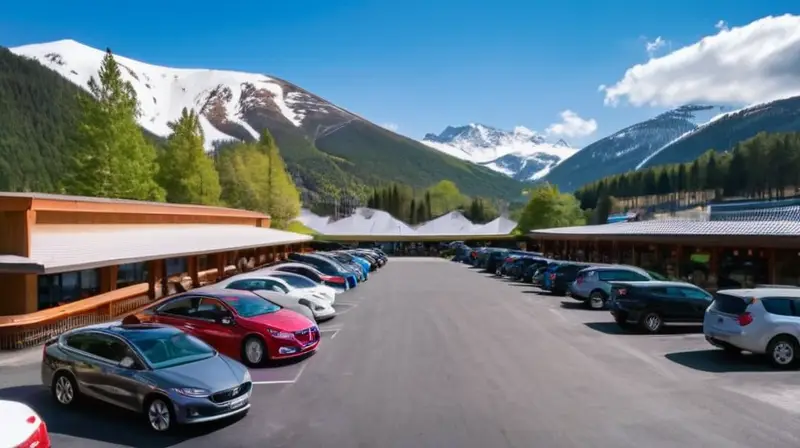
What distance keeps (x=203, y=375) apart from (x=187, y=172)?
51.7 metres

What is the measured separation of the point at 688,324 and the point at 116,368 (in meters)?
16.1

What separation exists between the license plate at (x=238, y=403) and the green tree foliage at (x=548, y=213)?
9382cm

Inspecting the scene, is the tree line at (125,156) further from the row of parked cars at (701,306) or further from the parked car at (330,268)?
the row of parked cars at (701,306)

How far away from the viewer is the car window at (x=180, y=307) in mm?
14703

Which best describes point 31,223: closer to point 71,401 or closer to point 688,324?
point 71,401

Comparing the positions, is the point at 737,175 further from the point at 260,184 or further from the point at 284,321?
the point at 284,321

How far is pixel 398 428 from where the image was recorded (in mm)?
9695

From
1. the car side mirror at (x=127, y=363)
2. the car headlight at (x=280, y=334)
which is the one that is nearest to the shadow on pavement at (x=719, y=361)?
the car headlight at (x=280, y=334)

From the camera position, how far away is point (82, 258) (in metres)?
17.3

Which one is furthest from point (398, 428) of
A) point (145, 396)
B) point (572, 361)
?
point (572, 361)

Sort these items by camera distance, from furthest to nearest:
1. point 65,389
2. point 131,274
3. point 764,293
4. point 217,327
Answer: point 131,274 → point 764,293 → point 217,327 → point 65,389

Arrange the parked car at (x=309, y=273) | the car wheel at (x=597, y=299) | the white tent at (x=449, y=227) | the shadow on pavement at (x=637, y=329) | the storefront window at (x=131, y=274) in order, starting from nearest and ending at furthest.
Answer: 1. the shadow on pavement at (x=637, y=329)
2. the car wheel at (x=597, y=299)
3. the storefront window at (x=131, y=274)
4. the parked car at (x=309, y=273)
5. the white tent at (x=449, y=227)

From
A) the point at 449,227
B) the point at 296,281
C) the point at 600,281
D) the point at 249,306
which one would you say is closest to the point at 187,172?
the point at 296,281

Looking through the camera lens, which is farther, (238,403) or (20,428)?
(238,403)
